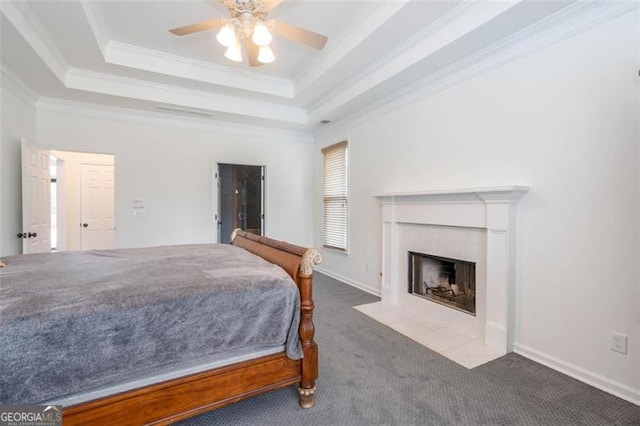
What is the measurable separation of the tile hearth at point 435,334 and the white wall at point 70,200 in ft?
18.2

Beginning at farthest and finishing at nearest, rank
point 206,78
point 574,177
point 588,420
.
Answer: point 206,78
point 574,177
point 588,420

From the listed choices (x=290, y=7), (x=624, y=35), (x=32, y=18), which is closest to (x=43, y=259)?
(x=32, y=18)

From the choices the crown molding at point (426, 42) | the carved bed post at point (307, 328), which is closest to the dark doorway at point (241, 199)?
the crown molding at point (426, 42)

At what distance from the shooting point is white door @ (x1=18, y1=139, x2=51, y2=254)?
3449 millimetres

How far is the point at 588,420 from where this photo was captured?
1773 millimetres

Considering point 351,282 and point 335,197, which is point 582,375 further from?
point 335,197

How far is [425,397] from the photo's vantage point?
199 cm

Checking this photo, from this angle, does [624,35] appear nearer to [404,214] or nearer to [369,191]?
[404,214]

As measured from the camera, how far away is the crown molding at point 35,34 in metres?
2.42

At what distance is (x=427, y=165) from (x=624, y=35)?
1.80 meters

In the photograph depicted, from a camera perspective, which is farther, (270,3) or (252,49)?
(252,49)

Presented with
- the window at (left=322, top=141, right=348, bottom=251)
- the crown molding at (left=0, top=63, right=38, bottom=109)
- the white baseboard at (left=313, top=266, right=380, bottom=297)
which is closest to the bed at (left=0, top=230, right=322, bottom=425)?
the crown molding at (left=0, top=63, right=38, bottom=109)

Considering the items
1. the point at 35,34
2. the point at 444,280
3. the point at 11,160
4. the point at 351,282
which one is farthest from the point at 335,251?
the point at 35,34

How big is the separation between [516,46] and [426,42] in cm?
76
